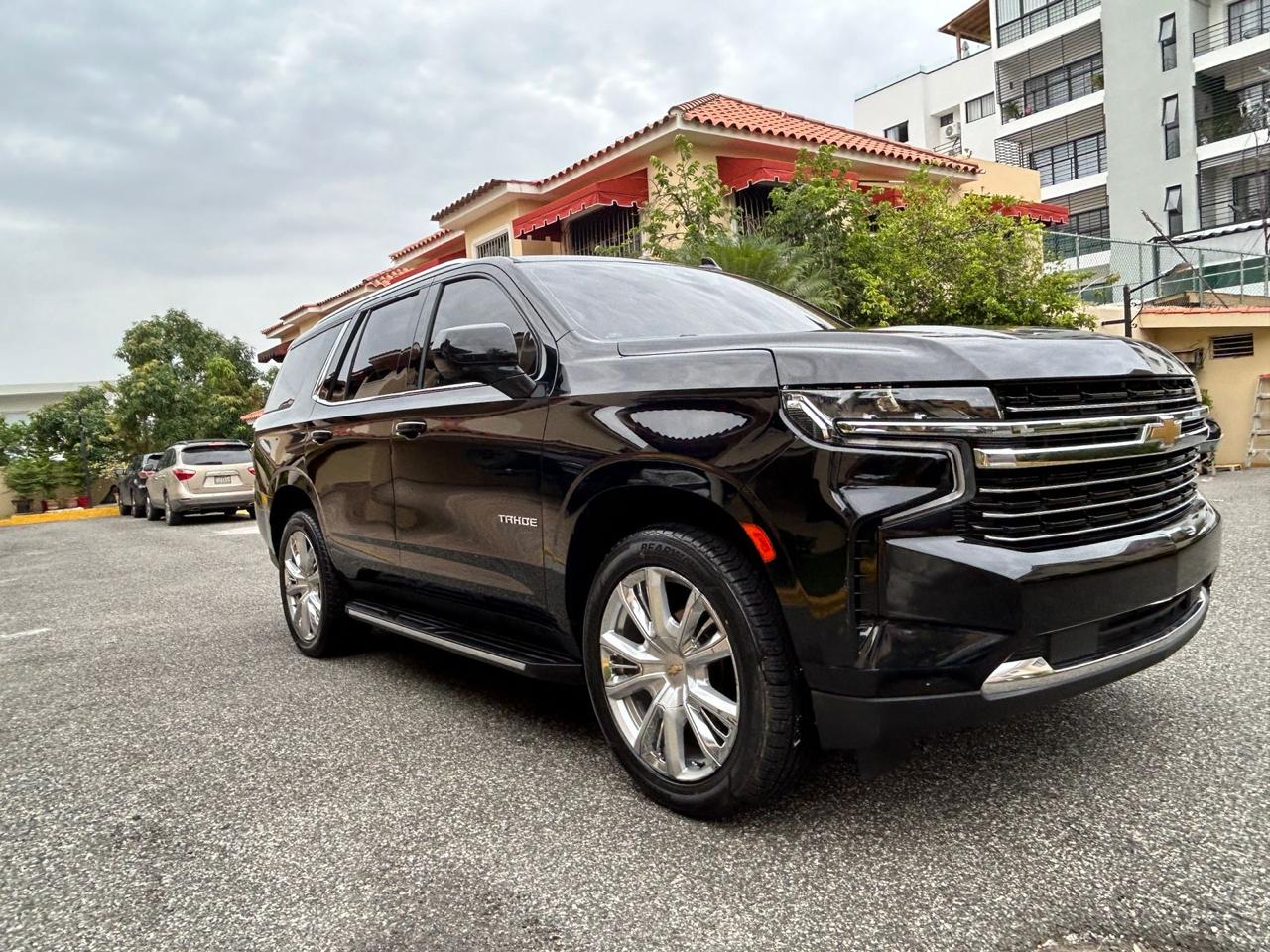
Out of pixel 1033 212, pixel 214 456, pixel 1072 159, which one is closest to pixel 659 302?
pixel 1033 212

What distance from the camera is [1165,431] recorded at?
2.47 meters

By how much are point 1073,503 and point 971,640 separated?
47 centimetres

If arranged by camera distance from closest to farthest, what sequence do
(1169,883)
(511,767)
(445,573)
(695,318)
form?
1. (1169,883)
2. (511,767)
3. (695,318)
4. (445,573)

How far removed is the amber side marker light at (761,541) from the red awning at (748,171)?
11.1 meters

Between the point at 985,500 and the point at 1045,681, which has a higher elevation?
the point at 985,500

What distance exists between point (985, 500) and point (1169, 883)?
3.24 ft

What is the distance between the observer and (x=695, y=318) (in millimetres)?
3338

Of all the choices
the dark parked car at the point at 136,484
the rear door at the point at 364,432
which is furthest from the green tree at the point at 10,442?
the rear door at the point at 364,432

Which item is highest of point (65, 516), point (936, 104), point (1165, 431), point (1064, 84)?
point (936, 104)

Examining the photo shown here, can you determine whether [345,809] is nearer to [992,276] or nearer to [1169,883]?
[1169,883]

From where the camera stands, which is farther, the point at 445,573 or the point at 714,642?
the point at 445,573

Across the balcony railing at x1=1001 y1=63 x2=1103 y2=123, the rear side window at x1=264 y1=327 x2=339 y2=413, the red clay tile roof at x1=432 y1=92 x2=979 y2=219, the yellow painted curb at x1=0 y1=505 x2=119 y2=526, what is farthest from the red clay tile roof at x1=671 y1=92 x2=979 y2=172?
the balcony railing at x1=1001 y1=63 x2=1103 y2=123

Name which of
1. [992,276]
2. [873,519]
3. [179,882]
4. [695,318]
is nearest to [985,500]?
[873,519]

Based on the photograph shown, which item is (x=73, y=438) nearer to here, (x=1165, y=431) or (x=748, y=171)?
(x=748, y=171)
